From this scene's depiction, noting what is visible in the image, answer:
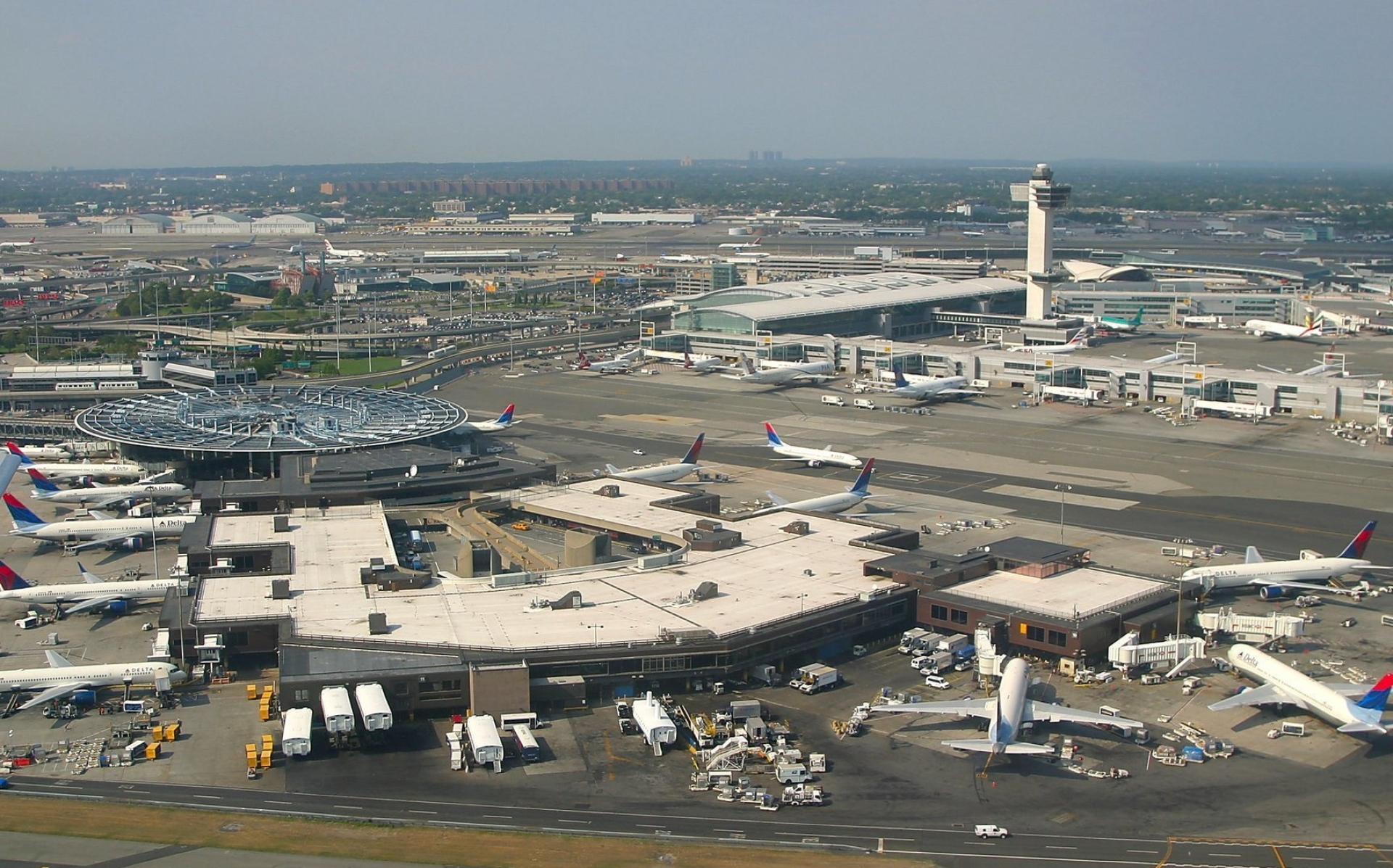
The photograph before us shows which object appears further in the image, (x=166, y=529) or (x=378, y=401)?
(x=378, y=401)

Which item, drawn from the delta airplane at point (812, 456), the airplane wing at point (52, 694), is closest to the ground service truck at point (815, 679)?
the airplane wing at point (52, 694)

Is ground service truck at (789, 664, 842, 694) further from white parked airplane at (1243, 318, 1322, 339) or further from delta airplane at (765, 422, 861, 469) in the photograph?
white parked airplane at (1243, 318, 1322, 339)

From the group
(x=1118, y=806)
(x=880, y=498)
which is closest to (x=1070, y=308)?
(x=880, y=498)

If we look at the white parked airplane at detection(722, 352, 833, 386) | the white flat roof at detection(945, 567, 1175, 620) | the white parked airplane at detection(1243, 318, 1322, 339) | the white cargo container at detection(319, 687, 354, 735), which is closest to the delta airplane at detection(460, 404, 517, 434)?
the white parked airplane at detection(722, 352, 833, 386)

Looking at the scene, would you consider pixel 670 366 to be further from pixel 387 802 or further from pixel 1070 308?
pixel 387 802

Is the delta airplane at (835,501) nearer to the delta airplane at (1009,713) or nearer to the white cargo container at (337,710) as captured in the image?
the delta airplane at (1009,713)

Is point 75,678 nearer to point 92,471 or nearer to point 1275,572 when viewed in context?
point 92,471
